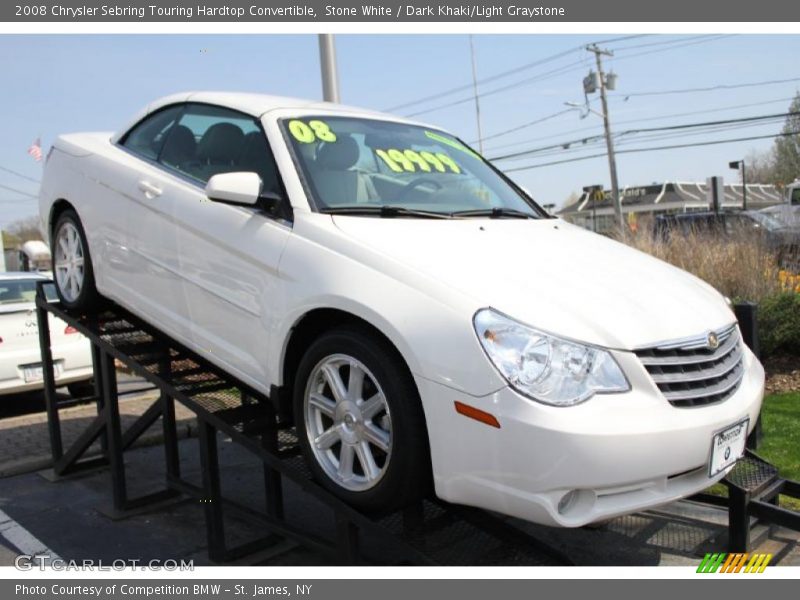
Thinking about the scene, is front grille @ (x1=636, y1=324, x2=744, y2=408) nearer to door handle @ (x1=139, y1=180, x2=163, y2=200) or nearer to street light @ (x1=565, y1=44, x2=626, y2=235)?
door handle @ (x1=139, y1=180, x2=163, y2=200)

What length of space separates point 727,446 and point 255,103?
2.94 metres

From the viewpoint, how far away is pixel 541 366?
252 centimetres

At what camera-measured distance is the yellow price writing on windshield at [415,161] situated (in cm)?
388

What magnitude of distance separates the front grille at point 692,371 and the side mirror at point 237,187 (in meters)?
1.86

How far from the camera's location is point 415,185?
3791 mm

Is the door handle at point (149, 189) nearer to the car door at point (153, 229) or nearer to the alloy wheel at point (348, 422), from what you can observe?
the car door at point (153, 229)

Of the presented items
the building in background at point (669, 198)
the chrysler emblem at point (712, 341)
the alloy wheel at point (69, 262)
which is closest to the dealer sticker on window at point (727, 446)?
the chrysler emblem at point (712, 341)

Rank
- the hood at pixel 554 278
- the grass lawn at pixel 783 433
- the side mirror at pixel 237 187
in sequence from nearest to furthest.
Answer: the hood at pixel 554 278
the side mirror at pixel 237 187
the grass lawn at pixel 783 433

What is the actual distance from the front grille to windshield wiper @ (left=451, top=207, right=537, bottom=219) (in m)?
1.27

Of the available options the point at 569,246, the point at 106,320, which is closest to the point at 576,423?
the point at 569,246

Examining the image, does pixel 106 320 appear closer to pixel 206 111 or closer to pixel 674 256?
pixel 206 111

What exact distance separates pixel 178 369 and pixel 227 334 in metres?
0.91

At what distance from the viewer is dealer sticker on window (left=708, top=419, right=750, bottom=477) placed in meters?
2.78

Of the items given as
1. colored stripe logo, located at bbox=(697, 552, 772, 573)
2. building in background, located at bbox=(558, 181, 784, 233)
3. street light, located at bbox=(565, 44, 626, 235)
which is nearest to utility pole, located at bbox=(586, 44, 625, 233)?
street light, located at bbox=(565, 44, 626, 235)
